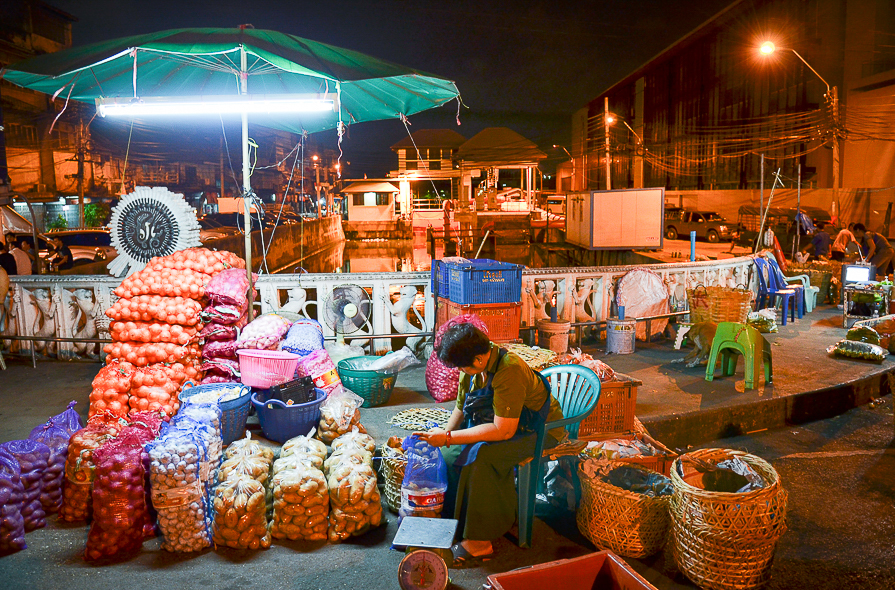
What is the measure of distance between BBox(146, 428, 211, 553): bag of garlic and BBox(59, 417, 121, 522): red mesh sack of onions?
1.81ft

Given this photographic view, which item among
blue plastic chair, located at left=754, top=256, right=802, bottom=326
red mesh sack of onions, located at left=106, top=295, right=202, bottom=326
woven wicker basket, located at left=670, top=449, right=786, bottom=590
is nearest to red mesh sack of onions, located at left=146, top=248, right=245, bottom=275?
red mesh sack of onions, located at left=106, top=295, right=202, bottom=326

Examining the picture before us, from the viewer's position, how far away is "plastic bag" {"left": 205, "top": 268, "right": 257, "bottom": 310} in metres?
5.76

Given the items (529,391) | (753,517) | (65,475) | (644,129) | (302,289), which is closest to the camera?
(753,517)

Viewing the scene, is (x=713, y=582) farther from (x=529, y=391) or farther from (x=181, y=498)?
(x=181, y=498)

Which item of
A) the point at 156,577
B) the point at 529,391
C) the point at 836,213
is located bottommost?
the point at 156,577

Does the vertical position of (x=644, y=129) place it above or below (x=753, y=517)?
above

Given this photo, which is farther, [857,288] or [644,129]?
[644,129]

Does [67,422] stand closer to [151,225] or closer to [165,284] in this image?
[165,284]

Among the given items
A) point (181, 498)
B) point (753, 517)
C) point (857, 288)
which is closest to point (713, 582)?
point (753, 517)

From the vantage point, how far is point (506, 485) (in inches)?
137

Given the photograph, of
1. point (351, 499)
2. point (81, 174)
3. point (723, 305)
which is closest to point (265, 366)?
Result: point (351, 499)

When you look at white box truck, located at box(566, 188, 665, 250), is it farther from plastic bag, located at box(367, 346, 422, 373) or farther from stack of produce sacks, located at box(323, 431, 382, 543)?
stack of produce sacks, located at box(323, 431, 382, 543)

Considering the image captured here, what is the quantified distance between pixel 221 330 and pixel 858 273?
1168 centimetres

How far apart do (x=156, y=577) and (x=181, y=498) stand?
44 cm
